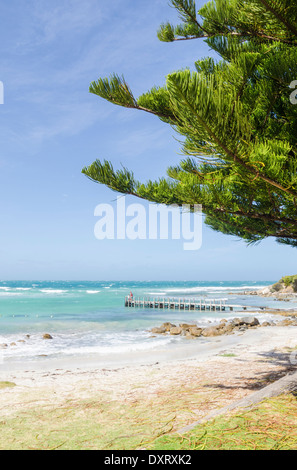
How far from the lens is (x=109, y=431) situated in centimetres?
424

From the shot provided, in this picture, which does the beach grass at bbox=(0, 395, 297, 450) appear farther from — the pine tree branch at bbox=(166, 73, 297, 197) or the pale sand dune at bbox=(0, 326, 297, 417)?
the pine tree branch at bbox=(166, 73, 297, 197)

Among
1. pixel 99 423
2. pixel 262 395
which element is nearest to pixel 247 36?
pixel 262 395

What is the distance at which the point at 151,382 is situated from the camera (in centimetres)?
714

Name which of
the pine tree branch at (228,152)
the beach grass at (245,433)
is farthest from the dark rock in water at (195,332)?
the pine tree branch at (228,152)

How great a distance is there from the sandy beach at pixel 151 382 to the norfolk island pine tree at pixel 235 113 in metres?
2.92

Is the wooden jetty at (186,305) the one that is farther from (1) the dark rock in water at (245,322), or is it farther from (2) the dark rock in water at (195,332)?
(2) the dark rock in water at (195,332)

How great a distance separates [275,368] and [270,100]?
5830 mm

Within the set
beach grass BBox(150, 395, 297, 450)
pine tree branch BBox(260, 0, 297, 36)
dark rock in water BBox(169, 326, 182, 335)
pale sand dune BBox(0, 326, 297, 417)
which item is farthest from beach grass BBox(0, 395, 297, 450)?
dark rock in water BBox(169, 326, 182, 335)

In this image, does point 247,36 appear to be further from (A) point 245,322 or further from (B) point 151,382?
(A) point 245,322

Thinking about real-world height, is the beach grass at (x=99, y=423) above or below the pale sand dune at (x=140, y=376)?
above

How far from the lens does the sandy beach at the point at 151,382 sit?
5430mm

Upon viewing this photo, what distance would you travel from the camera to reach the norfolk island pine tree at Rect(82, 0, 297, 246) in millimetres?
3475

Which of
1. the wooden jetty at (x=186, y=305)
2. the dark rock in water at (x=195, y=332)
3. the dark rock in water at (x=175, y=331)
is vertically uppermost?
the dark rock in water at (x=195, y=332)

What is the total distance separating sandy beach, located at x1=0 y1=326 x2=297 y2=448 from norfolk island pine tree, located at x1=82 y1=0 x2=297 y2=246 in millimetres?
2925
